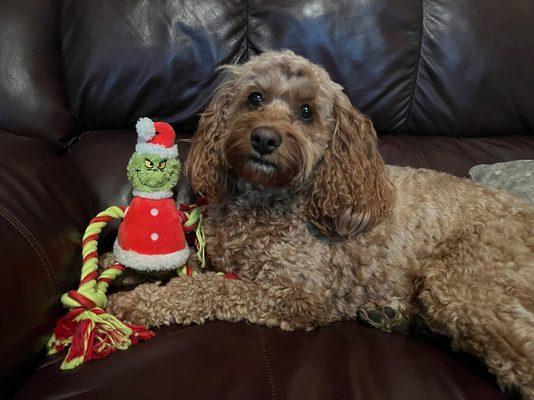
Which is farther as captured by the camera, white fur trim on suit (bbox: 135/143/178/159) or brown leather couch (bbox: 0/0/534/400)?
white fur trim on suit (bbox: 135/143/178/159)

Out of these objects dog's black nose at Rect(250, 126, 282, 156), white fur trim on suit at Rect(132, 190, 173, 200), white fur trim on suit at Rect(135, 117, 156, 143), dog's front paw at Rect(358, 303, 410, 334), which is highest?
dog's black nose at Rect(250, 126, 282, 156)

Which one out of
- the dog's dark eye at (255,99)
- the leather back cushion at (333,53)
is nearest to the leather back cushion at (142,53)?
the leather back cushion at (333,53)

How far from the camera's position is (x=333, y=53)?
208cm

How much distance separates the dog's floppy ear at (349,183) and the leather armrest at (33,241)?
32.7 inches

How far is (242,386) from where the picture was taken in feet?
3.94

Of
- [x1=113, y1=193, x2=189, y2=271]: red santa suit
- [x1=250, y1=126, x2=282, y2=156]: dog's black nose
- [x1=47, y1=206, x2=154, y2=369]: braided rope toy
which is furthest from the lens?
[x1=113, y1=193, x2=189, y2=271]: red santa suit

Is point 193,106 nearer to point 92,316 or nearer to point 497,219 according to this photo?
point 92,316

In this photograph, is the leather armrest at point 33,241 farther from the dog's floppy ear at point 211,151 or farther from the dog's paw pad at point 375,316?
the dog's paw pad at point 375,316

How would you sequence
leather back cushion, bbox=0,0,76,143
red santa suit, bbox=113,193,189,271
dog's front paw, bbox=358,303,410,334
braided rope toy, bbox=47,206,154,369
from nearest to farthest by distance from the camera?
braided rope toy, bbox=47,206,154,369 < red santa suit, bbox=113,193,189,271 < dog's front paw, bbox=358,303,410,334 < leather back cushion, bbox=0,0,76,143

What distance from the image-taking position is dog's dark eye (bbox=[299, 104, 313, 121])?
1.63m

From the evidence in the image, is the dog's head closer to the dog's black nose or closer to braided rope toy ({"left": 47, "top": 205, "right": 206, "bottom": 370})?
the dog's black nose

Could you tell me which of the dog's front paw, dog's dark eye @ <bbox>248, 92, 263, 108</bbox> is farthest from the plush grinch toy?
the dog's front paw

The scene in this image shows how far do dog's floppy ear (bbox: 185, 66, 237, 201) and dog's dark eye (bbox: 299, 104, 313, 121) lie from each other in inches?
10.6

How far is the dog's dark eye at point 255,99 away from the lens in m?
1.64
